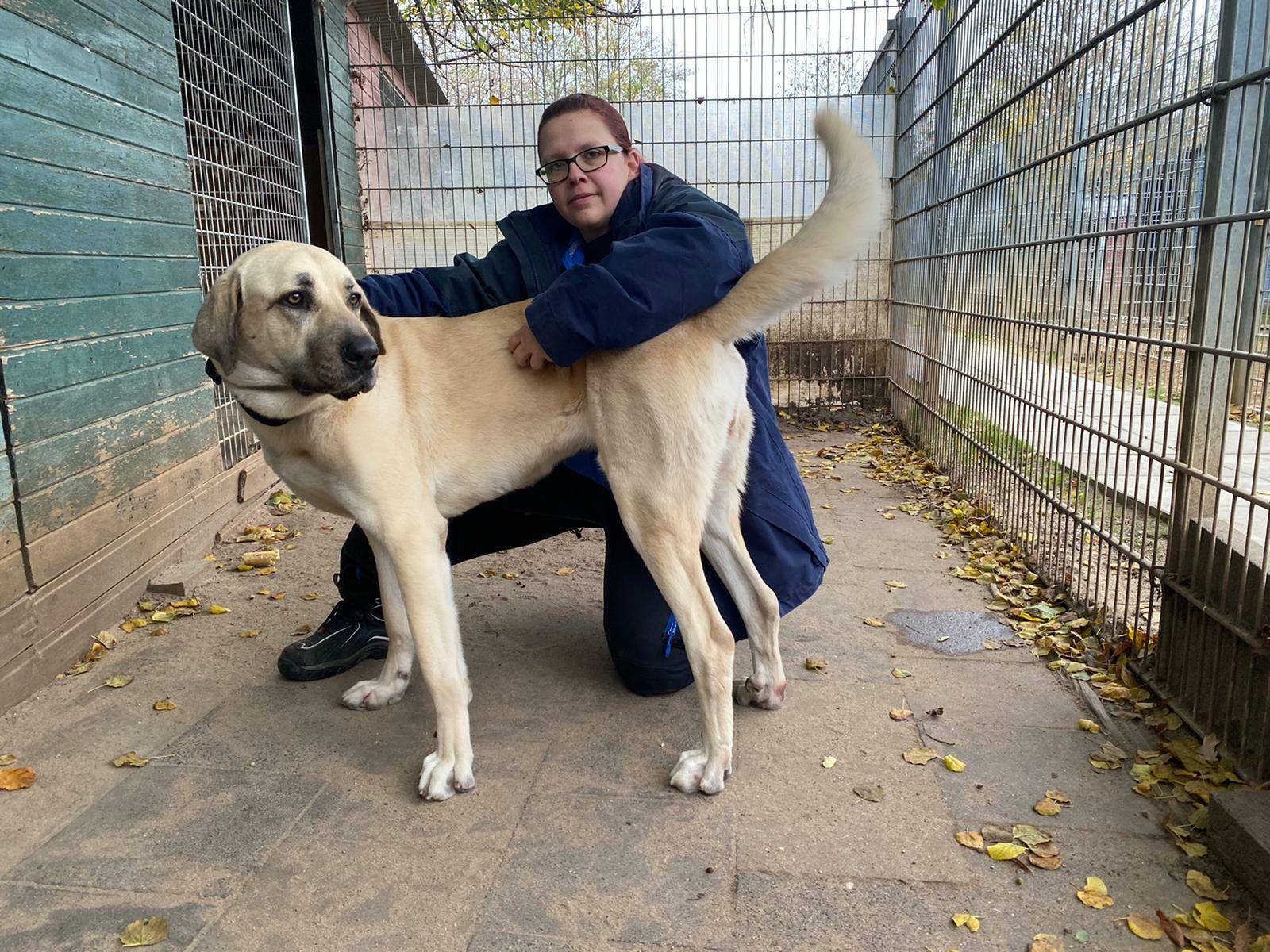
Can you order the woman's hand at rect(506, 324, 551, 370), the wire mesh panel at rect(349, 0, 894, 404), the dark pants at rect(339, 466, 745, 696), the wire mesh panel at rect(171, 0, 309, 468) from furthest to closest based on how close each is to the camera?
the wire mesh panel at rect(349, 0, 894, 404) < the wire mesh panel at rect(171, 0, 309, 468) < the dark pants at rect(339, 466, 745, 696) < the woman's hand at rect(506, 324, 551, 370)

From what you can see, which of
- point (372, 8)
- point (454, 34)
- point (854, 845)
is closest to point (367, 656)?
point (854, 845)

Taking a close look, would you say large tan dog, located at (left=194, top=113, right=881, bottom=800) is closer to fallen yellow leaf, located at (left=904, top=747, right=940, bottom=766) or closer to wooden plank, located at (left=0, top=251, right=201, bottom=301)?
fallen yellow leaf, located at (left=904, top=747, right=940, bottom=766)

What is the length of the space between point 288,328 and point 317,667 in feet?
4.28

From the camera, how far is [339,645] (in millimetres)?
3006

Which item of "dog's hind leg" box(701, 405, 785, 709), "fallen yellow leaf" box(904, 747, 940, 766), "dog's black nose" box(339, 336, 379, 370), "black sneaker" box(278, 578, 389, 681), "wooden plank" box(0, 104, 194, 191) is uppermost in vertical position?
"wooden plank" box(0, 104, 194, 191)

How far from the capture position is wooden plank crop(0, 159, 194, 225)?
2.85 meters

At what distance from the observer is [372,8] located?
8062 mm

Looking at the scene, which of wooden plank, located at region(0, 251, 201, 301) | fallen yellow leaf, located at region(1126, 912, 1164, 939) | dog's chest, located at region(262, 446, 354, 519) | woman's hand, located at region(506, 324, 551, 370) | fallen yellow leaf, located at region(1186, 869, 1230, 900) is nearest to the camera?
fallen yellow leaf, located at region(1126, 912, 1164, 939)

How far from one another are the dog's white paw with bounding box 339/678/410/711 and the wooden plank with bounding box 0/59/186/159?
2.27 meters

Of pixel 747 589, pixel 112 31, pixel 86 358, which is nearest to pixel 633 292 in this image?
pixel 747 589

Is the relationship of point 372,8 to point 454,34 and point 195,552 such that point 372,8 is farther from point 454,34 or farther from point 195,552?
point 195,552

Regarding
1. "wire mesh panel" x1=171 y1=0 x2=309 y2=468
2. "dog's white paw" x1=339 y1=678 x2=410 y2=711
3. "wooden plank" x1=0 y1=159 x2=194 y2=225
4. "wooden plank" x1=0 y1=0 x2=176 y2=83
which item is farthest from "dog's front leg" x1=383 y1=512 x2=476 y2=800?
"wire mesh panel" x1=171 y1=0 x2=309 y2=468

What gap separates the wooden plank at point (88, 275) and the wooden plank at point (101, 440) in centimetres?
50

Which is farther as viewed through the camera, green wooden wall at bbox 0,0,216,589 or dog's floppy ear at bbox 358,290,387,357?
green wooden wall at bbox 0,0,216,589
